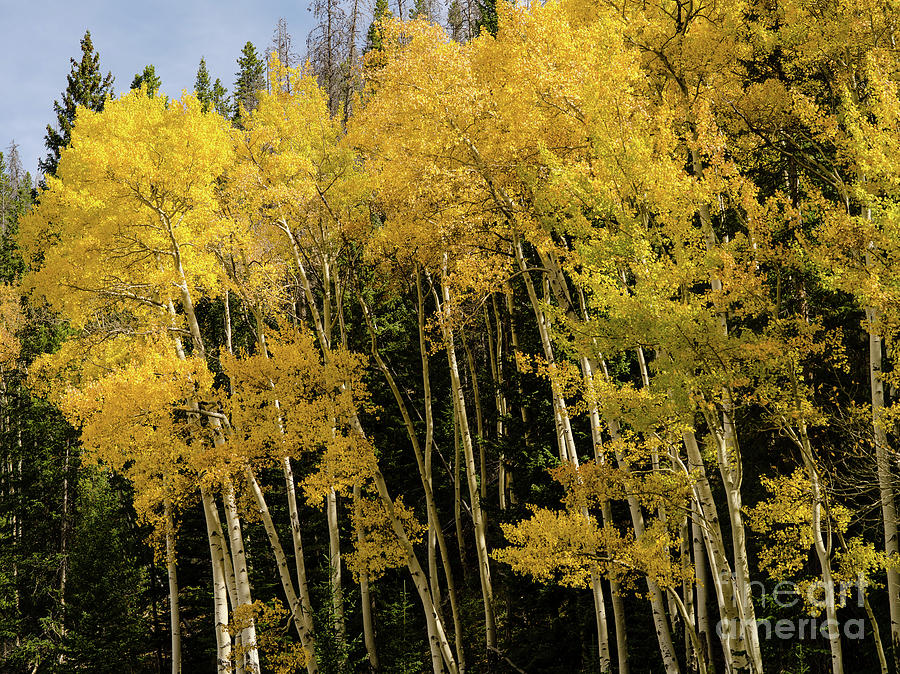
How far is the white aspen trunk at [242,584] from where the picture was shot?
10688 mm

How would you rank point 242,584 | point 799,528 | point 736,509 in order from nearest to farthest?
point 736,509 → point 799,528 → point 242,584

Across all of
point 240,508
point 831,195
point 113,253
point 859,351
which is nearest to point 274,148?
point 113,253

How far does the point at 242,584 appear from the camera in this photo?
1096cm

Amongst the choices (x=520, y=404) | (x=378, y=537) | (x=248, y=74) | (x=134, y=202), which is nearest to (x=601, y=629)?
(x=378, y=537)

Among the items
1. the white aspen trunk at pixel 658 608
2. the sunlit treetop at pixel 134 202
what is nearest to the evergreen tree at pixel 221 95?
the sunlit treetop at pixel 134 202

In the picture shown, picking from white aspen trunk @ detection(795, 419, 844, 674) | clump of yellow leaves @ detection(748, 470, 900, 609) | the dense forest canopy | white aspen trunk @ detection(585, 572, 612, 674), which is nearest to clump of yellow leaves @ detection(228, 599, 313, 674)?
the dense forest canopy

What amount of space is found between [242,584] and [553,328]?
6.49 metres

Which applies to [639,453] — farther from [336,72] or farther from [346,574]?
[336,72]

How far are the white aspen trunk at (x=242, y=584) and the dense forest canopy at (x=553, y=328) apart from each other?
62 mm

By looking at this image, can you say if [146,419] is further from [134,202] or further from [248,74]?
[248,74]

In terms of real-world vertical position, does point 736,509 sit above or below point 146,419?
below

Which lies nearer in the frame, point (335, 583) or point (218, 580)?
point (218, 580)

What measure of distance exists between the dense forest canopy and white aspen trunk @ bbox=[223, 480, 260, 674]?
62mm

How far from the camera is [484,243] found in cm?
1062
